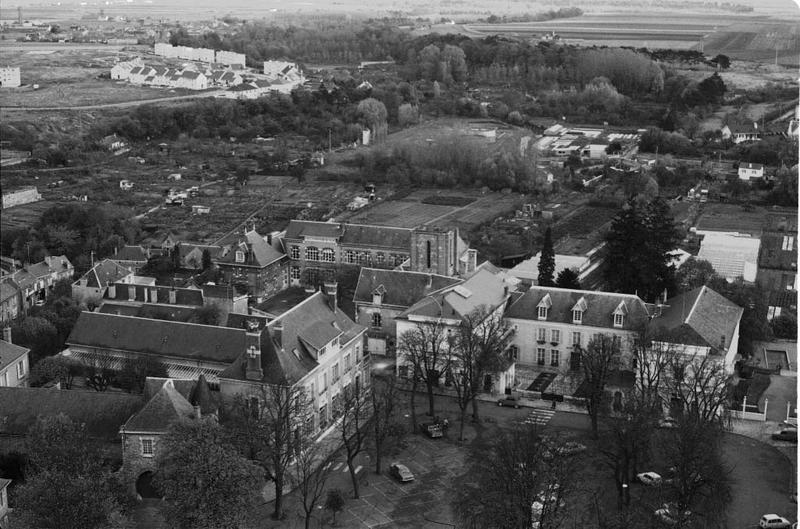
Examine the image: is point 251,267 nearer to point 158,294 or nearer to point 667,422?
point 158,294

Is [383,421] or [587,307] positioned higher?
[587,307]

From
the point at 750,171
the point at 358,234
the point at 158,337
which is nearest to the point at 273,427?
the point at 158,337

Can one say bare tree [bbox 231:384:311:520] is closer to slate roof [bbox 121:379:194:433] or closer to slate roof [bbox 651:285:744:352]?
slate roof [bbox 121:379:194:433]

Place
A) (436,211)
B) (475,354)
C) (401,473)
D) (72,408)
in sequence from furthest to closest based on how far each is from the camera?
(436,211) → (475,354) → (401,473) → (72,408)

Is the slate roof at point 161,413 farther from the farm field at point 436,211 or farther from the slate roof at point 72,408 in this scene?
the farm field at point 436,211

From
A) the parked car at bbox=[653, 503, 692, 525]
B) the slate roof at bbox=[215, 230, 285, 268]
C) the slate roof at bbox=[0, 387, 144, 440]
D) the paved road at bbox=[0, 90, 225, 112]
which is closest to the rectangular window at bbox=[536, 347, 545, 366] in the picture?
the parked car at bbox=[653, 503, 692, 525]

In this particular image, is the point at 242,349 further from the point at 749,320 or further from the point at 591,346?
the point at 749,320

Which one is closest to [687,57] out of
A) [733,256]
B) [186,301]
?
[733,256]
